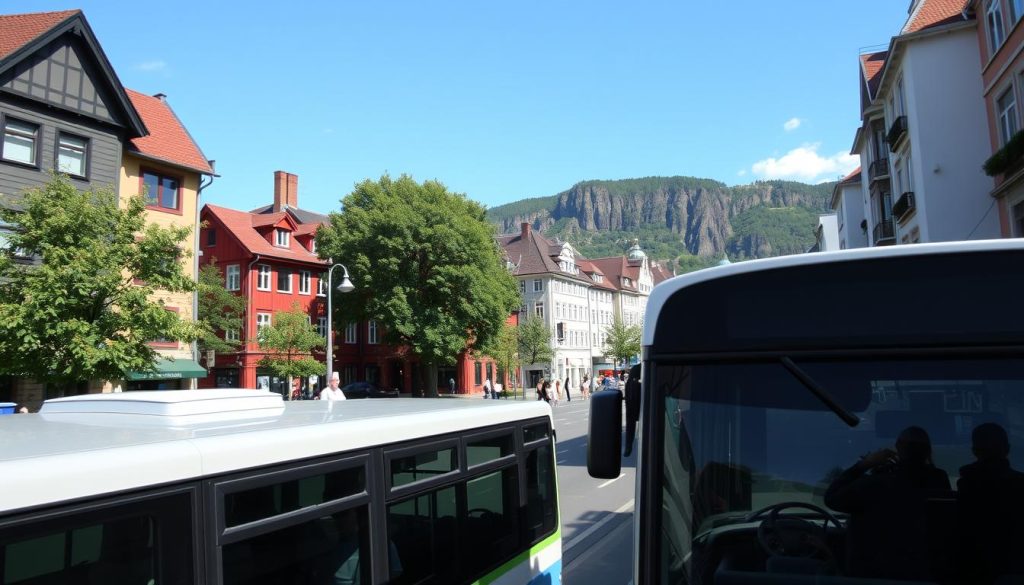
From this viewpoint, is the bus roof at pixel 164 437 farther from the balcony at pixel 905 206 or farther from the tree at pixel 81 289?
the balcony at pixel 905 206

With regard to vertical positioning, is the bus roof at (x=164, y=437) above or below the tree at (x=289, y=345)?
below

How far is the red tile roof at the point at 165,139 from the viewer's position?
27094 mm

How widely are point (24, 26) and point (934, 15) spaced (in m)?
31.1

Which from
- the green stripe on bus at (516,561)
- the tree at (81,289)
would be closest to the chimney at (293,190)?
the tree at (81,289)

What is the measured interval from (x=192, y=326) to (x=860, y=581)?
1791 cm

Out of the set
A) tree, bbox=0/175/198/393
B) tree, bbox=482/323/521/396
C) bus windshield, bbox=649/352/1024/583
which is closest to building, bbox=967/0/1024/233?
bus windshield, bbox=649/352/1024/583

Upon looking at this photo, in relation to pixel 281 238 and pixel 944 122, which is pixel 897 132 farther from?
pixel 281 238

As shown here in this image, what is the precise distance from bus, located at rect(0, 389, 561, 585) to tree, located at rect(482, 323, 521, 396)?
4325 centimetres

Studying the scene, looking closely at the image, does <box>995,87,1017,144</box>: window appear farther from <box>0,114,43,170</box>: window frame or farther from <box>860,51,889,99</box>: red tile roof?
<box>0,114,43,170</box>: window frame

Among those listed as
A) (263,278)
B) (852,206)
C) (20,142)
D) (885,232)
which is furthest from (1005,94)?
(263,278)

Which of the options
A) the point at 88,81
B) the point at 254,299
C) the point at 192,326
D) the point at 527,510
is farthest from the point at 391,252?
the point at 527,510

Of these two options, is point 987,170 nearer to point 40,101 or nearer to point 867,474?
point 867,474

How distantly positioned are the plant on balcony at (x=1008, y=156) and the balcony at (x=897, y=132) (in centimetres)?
767

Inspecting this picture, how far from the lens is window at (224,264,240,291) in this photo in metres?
47.2
